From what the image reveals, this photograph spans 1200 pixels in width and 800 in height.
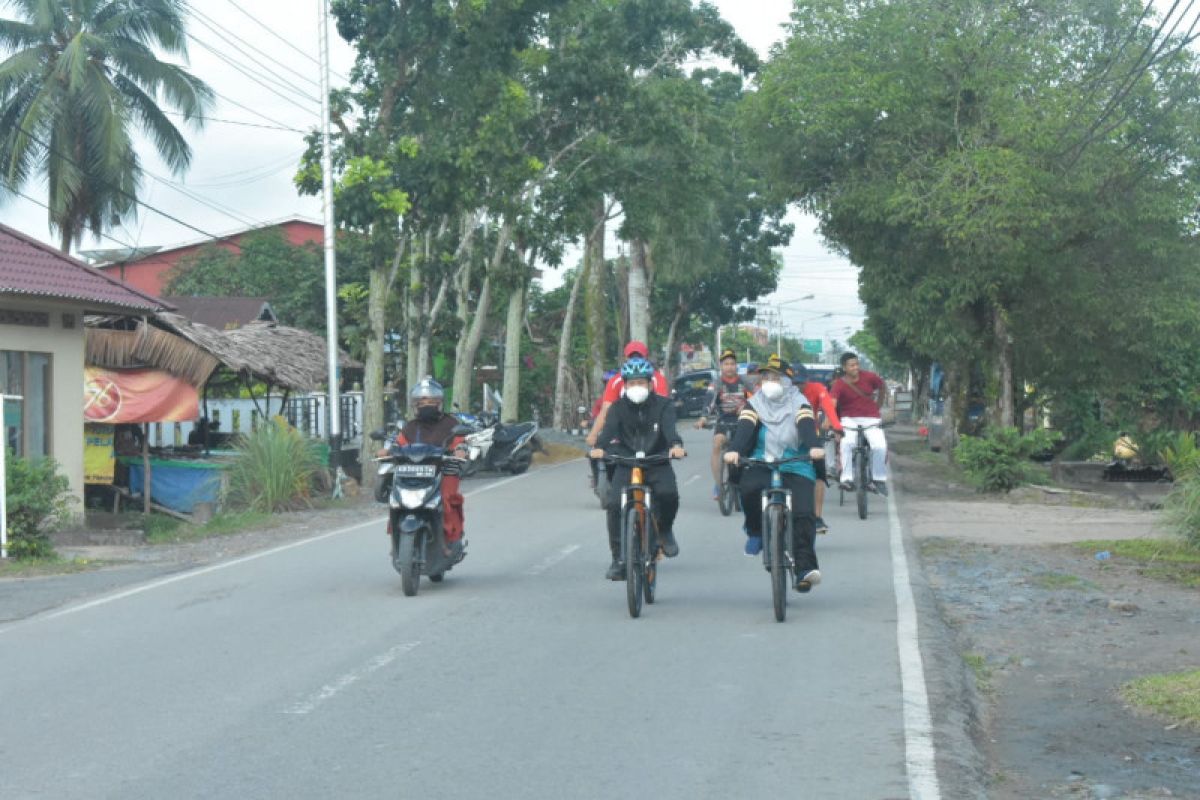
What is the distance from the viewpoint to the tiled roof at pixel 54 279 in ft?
61.2

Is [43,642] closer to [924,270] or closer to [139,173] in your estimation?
[924,270]

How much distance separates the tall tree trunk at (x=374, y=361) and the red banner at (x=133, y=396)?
380 cm

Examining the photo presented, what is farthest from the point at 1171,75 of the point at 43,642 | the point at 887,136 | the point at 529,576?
the point at 43,642

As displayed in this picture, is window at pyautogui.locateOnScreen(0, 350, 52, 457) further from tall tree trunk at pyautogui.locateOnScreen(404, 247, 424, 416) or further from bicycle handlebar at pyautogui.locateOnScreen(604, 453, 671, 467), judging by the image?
bicycle handlebar at pyautogui.locateOnScreen(604, 453, 671, 467)

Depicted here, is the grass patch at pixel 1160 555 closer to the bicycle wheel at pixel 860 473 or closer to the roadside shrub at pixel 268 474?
the bicycle wheel at pixel 860 473

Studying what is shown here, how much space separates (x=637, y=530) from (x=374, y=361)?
16.3 meters

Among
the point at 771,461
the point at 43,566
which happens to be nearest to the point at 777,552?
the point at 771,461

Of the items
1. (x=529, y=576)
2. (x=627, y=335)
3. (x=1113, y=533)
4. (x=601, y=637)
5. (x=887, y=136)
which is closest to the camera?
(x=601, y=637)

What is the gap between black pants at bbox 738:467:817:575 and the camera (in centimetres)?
1045

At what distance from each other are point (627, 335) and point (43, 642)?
165 ft

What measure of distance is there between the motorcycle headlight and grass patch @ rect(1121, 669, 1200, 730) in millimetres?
5417

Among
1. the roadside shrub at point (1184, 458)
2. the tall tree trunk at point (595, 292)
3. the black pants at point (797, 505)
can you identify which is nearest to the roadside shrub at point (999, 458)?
the roadside shrub at point (1184, 458)

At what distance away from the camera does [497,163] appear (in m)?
26.8

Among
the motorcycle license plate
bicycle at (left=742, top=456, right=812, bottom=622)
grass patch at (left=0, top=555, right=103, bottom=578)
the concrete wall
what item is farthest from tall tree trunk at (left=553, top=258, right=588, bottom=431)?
bicycle at (left=742, top=456, right=812, bottom=622)
